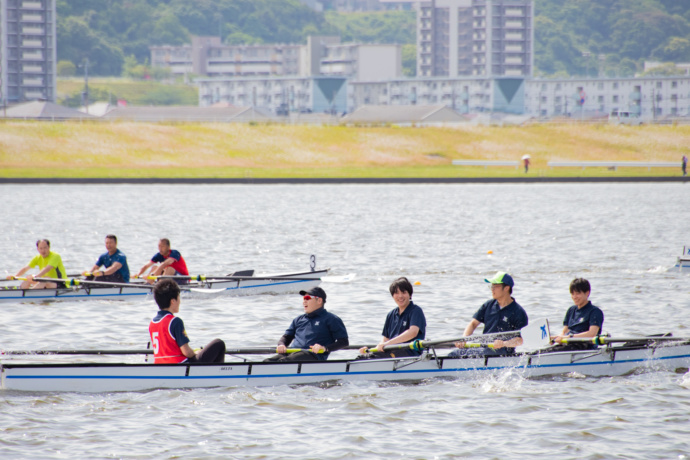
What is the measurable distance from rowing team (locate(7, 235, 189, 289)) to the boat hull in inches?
319

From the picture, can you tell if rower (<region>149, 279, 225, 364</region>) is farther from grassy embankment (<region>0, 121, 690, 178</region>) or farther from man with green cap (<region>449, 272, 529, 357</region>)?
grassy embankment (<region>0, 121, 690, 178</region>)

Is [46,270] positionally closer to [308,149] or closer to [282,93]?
[308,149]

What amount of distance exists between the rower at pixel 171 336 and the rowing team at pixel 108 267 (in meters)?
8.31

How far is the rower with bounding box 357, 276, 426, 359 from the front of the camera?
12812mm

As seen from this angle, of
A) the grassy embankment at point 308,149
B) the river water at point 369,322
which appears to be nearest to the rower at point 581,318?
the river water at point 369,322

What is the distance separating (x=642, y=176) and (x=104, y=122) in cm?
5277

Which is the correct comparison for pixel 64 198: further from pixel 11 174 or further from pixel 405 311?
→ pixel 405 311

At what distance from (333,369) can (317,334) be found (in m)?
0.62

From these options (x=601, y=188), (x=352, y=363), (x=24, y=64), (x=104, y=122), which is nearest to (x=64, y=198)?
(x=104, y=122)

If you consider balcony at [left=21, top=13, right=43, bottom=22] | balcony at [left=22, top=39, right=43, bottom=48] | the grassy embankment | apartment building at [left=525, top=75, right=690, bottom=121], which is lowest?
the grassy embankment

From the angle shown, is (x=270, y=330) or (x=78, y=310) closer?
(x=270, y=330)

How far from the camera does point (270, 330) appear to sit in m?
18.0

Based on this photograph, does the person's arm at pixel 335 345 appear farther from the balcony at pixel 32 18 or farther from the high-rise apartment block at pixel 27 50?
the balcony at pixel 32 18

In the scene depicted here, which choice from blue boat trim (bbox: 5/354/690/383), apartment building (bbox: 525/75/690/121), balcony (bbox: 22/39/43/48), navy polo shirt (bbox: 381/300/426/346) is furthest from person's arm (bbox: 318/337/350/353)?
balcony (bbox: 22/39/43/48)
